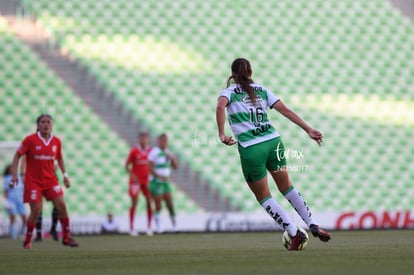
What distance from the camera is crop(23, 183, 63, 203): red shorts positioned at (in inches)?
435

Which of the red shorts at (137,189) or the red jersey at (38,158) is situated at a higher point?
the red jersey at (38,158)

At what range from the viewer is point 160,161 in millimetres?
17047

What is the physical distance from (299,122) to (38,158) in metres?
4.34

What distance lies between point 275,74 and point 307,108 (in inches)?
43.0

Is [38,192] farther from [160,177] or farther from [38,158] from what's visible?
[160,177]

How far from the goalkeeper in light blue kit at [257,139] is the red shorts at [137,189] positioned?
8.73m

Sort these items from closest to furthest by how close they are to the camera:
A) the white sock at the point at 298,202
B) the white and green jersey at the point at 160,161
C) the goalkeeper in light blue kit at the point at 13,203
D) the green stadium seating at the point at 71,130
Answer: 1. the white sock at the point at 298,202
2. the goalkeeper in light blue kit at the point at 13,203
3. the white and green jersey at the point at 160,161
4. the green stadium seating at the point at 71,130

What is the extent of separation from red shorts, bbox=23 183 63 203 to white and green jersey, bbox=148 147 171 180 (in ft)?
19.2

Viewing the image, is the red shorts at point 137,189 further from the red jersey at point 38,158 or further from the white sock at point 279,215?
the white sock at point 279,215

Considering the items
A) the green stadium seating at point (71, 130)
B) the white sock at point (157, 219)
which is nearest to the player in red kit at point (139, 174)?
the white sock at point (157, 219)

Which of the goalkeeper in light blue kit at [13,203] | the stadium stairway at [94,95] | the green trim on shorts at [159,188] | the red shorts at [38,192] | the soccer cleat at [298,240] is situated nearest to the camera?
the soccer cleat at [298,240]

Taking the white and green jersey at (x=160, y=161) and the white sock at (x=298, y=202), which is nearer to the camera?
the white sock at (x=298, y=202)

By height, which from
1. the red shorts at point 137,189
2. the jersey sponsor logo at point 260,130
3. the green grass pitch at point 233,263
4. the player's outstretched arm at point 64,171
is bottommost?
the green grass pitch at point 233,263

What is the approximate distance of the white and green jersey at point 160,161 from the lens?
1698 cm
